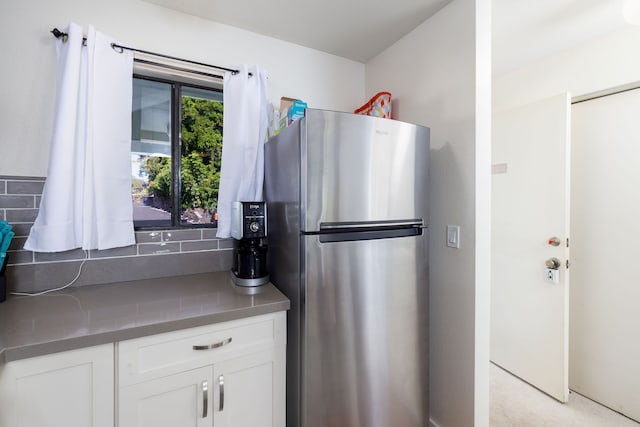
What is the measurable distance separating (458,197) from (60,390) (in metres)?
1.82

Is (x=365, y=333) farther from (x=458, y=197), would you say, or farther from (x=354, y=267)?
(x=458, y=197)

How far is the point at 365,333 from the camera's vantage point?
1312 mm

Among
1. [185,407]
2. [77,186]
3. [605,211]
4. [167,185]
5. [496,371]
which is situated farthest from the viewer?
[496,371]

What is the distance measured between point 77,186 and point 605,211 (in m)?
3.14

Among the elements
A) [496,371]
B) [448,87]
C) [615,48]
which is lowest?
[496,371]

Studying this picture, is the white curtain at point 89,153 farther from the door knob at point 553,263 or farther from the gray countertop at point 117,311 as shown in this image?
the door knob at point 553,263

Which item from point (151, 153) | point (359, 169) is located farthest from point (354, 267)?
point (151, 153)

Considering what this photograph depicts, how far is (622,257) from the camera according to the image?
183cm

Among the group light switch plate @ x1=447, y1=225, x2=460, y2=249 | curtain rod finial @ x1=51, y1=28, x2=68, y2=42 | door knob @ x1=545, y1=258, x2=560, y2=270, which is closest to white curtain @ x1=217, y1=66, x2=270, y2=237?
curtain rod finial @ x1=51, y1=28, x2=68, y2=42

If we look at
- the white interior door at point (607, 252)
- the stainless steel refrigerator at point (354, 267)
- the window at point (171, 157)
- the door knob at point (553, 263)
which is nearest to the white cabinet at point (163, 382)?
the stainless steel refrigerator at point (354, 267)

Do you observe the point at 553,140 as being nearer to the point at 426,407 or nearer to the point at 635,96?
the point at 635,96

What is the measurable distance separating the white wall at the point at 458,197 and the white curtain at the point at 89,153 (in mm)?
1682

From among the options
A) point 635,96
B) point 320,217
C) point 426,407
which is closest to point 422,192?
point 320,217

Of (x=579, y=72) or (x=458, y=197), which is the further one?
(x=579, y=72)
